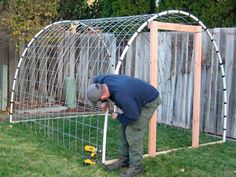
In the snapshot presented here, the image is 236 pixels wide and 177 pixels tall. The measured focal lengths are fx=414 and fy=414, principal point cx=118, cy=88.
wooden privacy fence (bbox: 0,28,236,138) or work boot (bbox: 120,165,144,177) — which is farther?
wooden privacy fence (bbox: 0,28,236,138)

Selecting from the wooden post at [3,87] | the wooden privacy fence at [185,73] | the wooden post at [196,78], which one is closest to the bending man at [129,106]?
the wooden post at [196,78]

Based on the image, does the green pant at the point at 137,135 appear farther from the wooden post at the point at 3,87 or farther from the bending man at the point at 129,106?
the wooden post at the point at 3,87

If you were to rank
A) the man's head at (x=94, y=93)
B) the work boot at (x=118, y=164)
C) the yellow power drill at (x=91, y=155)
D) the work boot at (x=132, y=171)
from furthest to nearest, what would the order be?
1. the yellow power drill at (x=91, y=155)
2. the work boot at (x=118, y=164)
3. the work boot at (x=132, y=171)
4. the man's head at (x=94, y=93)

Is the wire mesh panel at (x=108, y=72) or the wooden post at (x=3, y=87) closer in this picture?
the wire mesh panel at (x=108, y=72)

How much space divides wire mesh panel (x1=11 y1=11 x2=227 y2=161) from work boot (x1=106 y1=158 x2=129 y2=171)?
490 mm

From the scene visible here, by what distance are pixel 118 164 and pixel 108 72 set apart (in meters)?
2.75

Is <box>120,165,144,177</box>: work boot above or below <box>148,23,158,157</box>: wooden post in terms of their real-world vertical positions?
below

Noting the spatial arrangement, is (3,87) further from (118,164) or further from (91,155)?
(118,164)

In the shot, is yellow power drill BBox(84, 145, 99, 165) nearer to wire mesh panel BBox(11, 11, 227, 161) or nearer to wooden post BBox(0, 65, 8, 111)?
wire mesh panel BBox(11, 11, 227, 161)

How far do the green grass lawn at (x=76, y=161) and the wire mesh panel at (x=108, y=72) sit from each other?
45 cm

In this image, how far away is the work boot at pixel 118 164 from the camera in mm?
5516

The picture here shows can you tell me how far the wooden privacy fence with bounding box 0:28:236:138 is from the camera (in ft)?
24.2

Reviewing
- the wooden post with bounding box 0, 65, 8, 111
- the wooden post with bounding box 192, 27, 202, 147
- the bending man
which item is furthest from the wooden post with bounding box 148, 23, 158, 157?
the wooden post with bounding box 0, 65, 8, 111

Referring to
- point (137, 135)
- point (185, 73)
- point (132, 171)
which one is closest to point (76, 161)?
point (132, 171)
